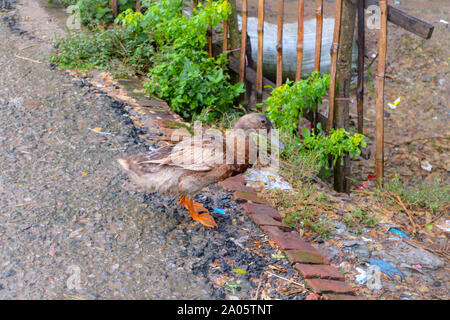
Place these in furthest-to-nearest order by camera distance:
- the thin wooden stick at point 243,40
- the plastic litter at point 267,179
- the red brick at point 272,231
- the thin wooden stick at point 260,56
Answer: the thin wooden stick at point 243,40 → the thin wooden stick at point 260,56 → the plastic litter at point 267,179 → the red brick at point 272,231

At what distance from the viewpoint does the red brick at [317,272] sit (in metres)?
2.95

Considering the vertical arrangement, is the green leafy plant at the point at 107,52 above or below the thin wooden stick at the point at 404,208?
above

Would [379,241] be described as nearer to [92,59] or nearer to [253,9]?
[92,59]

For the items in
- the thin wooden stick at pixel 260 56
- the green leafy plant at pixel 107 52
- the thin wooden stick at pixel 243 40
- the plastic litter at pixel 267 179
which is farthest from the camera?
the green leafy plant at pixel 107 52

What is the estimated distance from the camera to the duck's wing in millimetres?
3227

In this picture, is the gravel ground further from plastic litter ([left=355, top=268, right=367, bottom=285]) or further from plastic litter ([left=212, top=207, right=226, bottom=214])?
plastic litter ([left=355, top=268, right=367, bottom=285])

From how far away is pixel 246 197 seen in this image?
12.4 ft

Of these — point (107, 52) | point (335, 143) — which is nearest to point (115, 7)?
point (107, 52)

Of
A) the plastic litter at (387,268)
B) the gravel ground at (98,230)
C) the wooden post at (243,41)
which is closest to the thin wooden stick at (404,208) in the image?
the plastic litter at (387,268)

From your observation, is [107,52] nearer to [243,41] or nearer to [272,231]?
[243,41]

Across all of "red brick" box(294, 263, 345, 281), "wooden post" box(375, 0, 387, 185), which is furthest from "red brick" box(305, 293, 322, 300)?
"wooden post" box(375, 0, 387, 185)

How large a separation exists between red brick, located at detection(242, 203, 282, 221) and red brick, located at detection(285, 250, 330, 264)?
1.52ft

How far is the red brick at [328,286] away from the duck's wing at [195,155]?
1.00m

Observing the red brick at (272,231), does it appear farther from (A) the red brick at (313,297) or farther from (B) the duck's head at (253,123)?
(B) the duck's head at (253,123)
